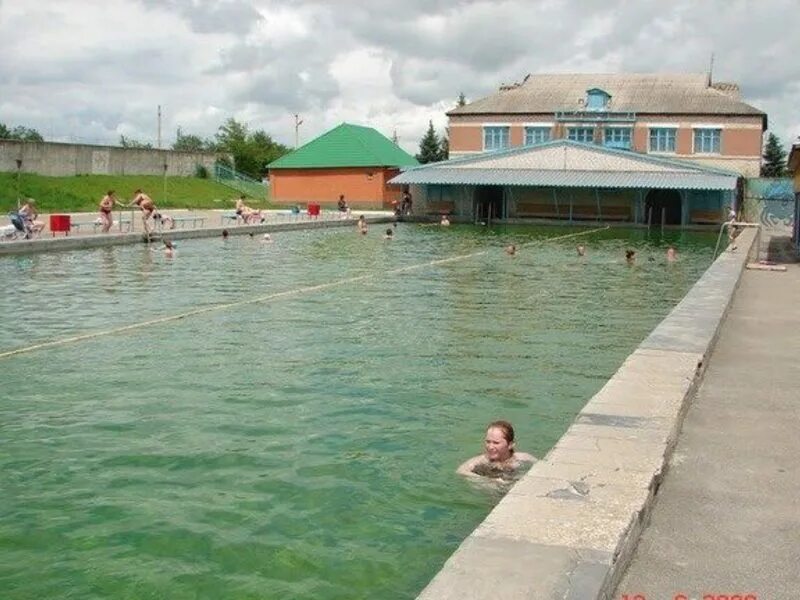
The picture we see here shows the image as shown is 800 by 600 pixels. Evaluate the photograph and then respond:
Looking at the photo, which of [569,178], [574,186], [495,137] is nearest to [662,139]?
[495,137]

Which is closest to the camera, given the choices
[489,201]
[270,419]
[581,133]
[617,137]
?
[270,419]

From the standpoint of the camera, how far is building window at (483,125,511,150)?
225 feet

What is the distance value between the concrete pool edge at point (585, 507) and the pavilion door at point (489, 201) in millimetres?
50547

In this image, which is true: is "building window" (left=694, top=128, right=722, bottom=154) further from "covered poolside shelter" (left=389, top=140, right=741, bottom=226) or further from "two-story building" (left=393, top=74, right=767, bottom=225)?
"covered poolside shelter" (left=389, top=140, right=741, bottom=226)

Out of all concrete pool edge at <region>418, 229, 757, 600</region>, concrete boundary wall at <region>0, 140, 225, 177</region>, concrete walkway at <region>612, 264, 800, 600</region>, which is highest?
concrete boundary wall at <region>0, 140, 225, 177</region>

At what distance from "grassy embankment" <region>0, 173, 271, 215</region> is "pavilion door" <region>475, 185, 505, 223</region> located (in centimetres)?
1492

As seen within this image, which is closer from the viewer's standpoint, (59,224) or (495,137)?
(59,224)

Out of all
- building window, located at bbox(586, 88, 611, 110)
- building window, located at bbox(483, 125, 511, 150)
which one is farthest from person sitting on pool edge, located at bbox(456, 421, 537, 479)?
building window, located at bbox(483, 125, 511, 150)

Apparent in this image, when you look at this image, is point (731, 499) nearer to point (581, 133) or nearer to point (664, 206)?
point (664, 206)

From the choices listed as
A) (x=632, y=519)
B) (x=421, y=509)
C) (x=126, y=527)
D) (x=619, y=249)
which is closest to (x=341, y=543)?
(x=421, y=509)

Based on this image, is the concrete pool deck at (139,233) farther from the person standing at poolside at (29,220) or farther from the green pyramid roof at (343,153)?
the green pyramid roof at (343,153)

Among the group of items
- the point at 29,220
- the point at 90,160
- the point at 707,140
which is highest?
the point at 707,140

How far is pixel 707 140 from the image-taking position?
62938 millimetres

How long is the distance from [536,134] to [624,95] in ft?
22.6
